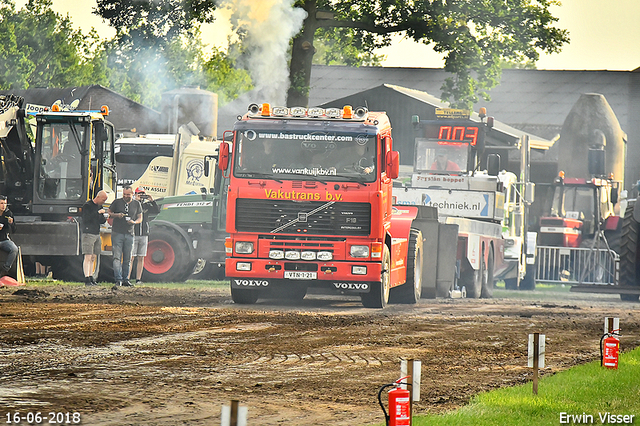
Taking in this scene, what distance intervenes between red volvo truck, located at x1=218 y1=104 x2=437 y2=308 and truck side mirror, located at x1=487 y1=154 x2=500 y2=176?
7.69 meters

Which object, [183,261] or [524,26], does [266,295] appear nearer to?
[183,261]

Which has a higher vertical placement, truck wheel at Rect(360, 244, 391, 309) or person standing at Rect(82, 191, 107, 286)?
person standing at Rect(82, 191, 107, 286)

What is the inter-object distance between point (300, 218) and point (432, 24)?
1302 cm

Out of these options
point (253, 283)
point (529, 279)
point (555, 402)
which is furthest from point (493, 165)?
point (555, 402)

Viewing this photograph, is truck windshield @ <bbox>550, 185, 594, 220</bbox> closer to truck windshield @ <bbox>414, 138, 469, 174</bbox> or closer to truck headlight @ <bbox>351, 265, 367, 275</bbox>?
truck windshield @ <bbox>414, 138, 469, 174</bbox>

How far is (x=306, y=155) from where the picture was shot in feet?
55.6

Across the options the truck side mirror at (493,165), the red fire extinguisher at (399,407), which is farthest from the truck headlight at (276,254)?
the red fire extinguisher at (399,407)

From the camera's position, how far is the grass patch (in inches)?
301

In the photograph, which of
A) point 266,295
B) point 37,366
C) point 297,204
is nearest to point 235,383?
point 37,366

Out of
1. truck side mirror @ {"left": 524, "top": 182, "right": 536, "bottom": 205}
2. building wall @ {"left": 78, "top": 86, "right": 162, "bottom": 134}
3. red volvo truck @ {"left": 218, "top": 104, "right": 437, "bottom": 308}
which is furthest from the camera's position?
building wall @ {"left": 78, "top": 86, "right": 162, "bottom": 134}

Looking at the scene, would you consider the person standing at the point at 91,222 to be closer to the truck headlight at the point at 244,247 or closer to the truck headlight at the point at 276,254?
the truck headlight at the point at 244,247

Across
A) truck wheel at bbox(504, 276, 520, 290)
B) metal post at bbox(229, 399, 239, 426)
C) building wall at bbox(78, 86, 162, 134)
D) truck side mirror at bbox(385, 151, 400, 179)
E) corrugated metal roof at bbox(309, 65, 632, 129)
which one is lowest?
truck wheel at bbox(504, 276, 520, 290)

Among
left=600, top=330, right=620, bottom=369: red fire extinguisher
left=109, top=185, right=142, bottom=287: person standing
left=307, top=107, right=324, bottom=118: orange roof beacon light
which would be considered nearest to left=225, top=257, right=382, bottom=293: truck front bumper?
left=307, top=107, right=324, bottom=118: orange roof beacon light

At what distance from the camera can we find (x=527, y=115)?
169ft
